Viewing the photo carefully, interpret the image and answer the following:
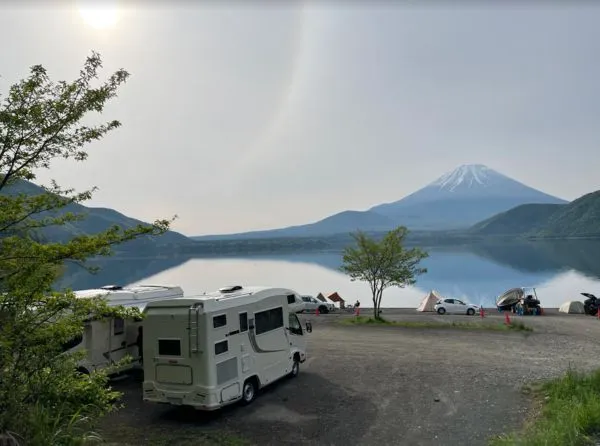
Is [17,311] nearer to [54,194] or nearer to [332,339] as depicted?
[54,194]

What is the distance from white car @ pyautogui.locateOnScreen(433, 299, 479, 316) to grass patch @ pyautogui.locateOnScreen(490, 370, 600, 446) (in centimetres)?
2729

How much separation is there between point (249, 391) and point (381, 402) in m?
3.60

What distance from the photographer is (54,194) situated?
23.5 ft

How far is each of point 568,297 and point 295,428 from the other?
221ft

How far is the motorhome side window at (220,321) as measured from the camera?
11.1m

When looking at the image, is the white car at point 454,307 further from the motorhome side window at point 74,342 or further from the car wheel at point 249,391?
the motorhome side window at point 74,342

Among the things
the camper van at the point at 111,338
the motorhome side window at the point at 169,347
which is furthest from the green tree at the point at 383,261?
the motorhome side window at the point at 169,347

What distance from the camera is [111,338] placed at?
14.6 meters

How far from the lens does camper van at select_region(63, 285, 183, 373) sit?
1357cm

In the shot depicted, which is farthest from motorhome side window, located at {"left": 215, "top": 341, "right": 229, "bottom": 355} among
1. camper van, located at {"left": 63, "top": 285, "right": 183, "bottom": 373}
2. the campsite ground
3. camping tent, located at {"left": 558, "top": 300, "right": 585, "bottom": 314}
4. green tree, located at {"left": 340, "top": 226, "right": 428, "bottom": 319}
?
camping tent, located at {"left": 558, "top": 300, "right": 585, "bottom": 314}

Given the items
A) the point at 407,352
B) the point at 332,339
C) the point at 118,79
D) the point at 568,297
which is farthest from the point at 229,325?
the point at 568,297

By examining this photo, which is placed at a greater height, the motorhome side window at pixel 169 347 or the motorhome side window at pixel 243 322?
the motorhome side window at pixel 243 322

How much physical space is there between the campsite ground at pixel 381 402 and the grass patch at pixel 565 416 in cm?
65

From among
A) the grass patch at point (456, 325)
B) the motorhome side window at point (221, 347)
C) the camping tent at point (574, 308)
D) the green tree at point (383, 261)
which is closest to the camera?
the motorhome side window at point (221, 347)
